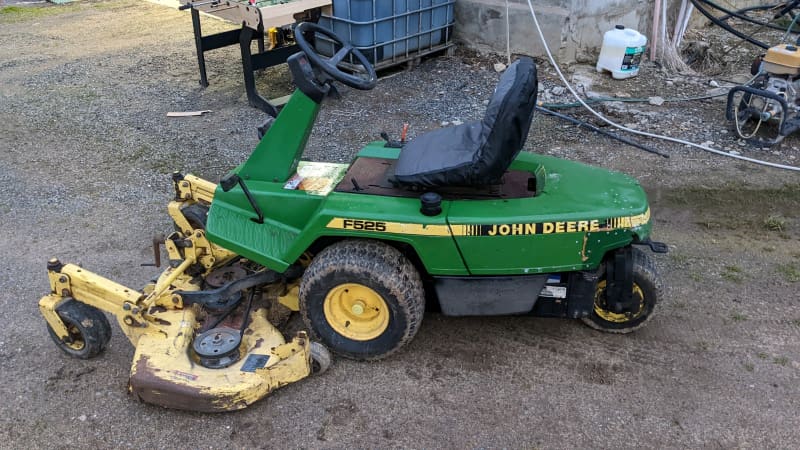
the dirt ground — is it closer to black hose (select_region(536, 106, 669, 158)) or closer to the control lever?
black hose (select_region(536, 106, 669, 158))

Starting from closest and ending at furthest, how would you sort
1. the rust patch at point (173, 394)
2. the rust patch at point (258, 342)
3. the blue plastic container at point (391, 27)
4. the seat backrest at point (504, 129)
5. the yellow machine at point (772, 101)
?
the rust patch at point (173, 394) → the seat backrest at point (504, 129) → the rust patch at point (258, 342) → the yellow machine at point (772, 101) → the blue plastic container at point (391, 27)

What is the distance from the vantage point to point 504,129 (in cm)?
323

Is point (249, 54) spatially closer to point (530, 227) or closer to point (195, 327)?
point (195, 327)

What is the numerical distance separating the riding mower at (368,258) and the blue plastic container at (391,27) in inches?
141

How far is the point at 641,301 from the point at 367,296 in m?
1.45

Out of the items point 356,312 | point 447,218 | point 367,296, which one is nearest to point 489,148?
point 447,218

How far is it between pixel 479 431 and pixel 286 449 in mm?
892

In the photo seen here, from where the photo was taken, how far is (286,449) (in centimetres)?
307

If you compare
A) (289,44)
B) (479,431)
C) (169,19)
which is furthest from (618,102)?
(169,19)

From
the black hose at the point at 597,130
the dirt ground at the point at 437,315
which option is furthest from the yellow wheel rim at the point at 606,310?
the black hose at the point at 597,130

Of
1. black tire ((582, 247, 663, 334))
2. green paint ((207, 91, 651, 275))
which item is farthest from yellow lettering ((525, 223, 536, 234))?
black tire ((582, 247, 663, 334))

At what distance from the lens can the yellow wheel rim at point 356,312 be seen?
344 centimetres

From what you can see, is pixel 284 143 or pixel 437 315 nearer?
pixel 284 143

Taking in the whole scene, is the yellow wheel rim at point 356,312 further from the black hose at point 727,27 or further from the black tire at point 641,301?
the black hose at point 727,27
